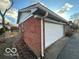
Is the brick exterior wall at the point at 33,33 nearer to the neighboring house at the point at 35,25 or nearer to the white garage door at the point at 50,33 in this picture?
the neighboring house at the point at 35,25

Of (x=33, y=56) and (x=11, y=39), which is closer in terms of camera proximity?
(x=33, y=56)

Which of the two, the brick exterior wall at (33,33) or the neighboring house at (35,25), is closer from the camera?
the neighboring house at (35,25)

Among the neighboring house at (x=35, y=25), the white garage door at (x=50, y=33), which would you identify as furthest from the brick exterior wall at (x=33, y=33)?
the white garage door at (x=50, y=33)

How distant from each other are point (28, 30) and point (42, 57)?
1.51 m

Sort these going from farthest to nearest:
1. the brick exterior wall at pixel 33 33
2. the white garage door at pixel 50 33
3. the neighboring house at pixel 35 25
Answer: the white garage door at pixel 50 33 < the brick exterior wall at pixel 33 33 < the neighboring house at pixel 35 25

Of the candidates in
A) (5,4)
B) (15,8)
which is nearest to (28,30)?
(15,8)

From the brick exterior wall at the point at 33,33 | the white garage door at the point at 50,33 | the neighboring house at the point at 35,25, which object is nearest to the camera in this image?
the neighboring house at the point at 35,25

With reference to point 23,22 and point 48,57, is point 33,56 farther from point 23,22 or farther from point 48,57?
point 23,22

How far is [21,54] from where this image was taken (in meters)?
4.44

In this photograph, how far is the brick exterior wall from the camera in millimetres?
4342

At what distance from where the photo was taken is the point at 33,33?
Answer: 15.3 ft

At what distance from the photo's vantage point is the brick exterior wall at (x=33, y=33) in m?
4.34

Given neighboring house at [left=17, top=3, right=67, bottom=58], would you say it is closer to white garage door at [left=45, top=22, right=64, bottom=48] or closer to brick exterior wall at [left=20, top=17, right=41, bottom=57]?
brick exterior wall at [left=20, top=17, right=41, bottom=57]

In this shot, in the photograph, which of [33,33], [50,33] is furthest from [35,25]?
[50,33]
